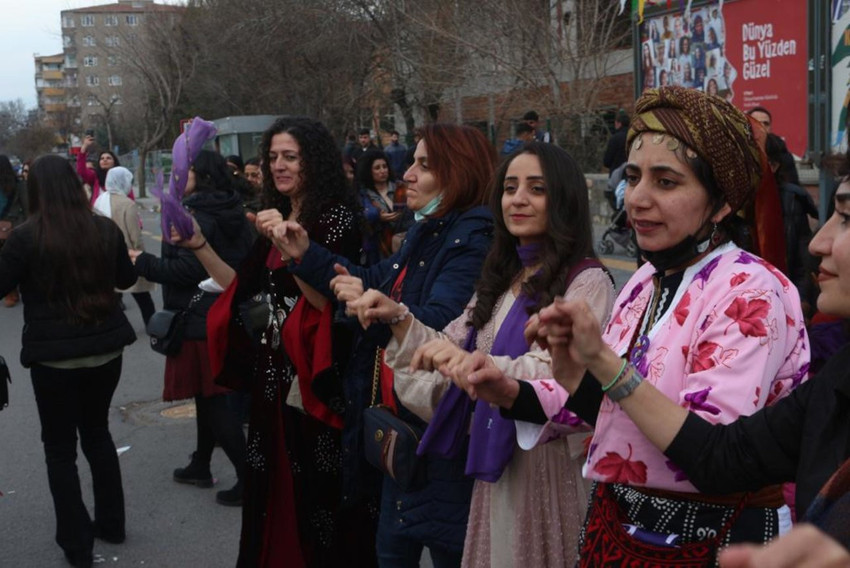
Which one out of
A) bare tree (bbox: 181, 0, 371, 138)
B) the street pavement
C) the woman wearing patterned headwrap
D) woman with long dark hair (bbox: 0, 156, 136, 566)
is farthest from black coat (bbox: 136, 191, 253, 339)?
bare tree (bbox: 181, 0, 371, 138)

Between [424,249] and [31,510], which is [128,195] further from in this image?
[424,249]

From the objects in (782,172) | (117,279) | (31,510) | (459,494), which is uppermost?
(782,172)

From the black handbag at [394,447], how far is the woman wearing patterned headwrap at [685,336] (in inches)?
32.4

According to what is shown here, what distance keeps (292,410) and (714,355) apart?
2.33 meters

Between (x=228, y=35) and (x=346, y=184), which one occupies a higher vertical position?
(x=228, y=35)

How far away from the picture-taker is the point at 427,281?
3139 mm

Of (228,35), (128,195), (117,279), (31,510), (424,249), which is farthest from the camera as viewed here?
(228,35)

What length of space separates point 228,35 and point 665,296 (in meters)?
24.2

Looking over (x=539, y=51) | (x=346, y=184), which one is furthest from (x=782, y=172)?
(x=539, y=51)

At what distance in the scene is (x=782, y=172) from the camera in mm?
5293

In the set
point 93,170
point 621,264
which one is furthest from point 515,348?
point 93,170

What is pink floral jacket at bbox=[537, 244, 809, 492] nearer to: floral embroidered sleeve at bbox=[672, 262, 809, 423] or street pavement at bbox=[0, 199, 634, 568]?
floral embroidered sleeve at bbox=[672, 262, 809, 423]

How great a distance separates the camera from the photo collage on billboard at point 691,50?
9.13m

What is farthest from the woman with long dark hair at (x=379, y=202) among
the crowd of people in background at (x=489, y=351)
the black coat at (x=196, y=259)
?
the crowd of people in background at (x=489, y=351)
